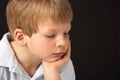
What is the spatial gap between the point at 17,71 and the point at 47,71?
0.13 meters

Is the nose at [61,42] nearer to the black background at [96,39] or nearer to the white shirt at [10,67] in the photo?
the white shirt at [10,67]

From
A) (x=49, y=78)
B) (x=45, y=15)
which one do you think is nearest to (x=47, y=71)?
(x=49, y=78)

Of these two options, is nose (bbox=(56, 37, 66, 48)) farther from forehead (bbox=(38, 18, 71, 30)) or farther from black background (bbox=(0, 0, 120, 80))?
black background (bbox=(0, 0, 120, 80))

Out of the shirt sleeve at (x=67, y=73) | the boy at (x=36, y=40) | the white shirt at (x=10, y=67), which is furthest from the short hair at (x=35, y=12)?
the shirt sleeve at (x=67, y=73)

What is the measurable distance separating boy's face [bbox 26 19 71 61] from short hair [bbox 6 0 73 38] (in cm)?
2

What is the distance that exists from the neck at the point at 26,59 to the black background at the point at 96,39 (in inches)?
19.1

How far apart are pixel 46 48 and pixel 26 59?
0.19 meters

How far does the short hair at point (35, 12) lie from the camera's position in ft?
3.78

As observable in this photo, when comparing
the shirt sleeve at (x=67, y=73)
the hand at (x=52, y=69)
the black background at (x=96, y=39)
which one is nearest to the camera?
the hand at (x=52, y=69)

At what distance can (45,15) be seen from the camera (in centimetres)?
115

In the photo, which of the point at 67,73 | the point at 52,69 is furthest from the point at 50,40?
the point at 67,73

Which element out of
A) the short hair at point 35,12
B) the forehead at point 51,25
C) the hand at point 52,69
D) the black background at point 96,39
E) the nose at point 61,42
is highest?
the short hair at point 35,12

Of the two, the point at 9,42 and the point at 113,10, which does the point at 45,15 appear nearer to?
the point at 9,42

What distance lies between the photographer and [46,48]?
120 centimetres
